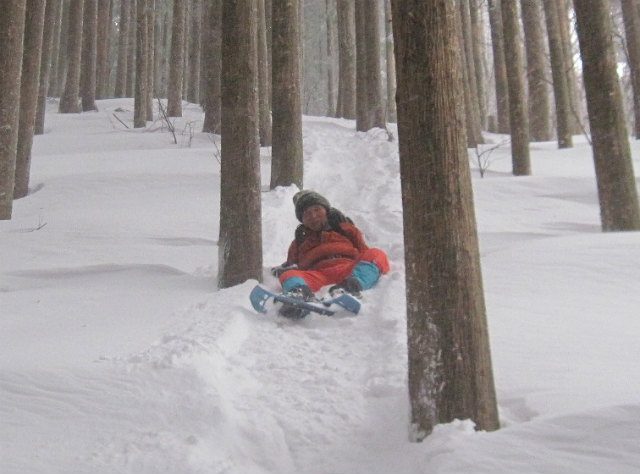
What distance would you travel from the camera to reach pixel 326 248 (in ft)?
16.9

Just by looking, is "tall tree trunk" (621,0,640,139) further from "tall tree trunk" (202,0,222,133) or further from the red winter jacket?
the red winter jacket

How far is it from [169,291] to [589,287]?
3.04 m

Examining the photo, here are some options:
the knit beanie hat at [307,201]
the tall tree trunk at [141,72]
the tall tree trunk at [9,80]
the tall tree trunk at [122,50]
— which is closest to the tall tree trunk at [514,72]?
the knit beanie hat at [307,201]

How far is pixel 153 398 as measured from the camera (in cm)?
250

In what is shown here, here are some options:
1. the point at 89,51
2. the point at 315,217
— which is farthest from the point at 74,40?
the point at 315,217

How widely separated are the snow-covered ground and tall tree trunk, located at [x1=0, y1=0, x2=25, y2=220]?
0.61 m

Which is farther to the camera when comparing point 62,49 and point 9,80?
point 62,49

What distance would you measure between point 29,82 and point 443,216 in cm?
679

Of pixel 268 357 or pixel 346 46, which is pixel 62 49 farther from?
pixel 268 357

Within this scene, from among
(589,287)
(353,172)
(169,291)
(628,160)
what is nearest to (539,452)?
(589,287)

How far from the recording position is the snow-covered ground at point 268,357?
2.03 metres

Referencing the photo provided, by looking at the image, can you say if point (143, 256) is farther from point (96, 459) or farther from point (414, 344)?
point (414, 344)

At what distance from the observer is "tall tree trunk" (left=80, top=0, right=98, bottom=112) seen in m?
15.7

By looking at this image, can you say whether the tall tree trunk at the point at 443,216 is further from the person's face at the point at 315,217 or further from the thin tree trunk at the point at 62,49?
the thin tree trunk at the point at 62,49
